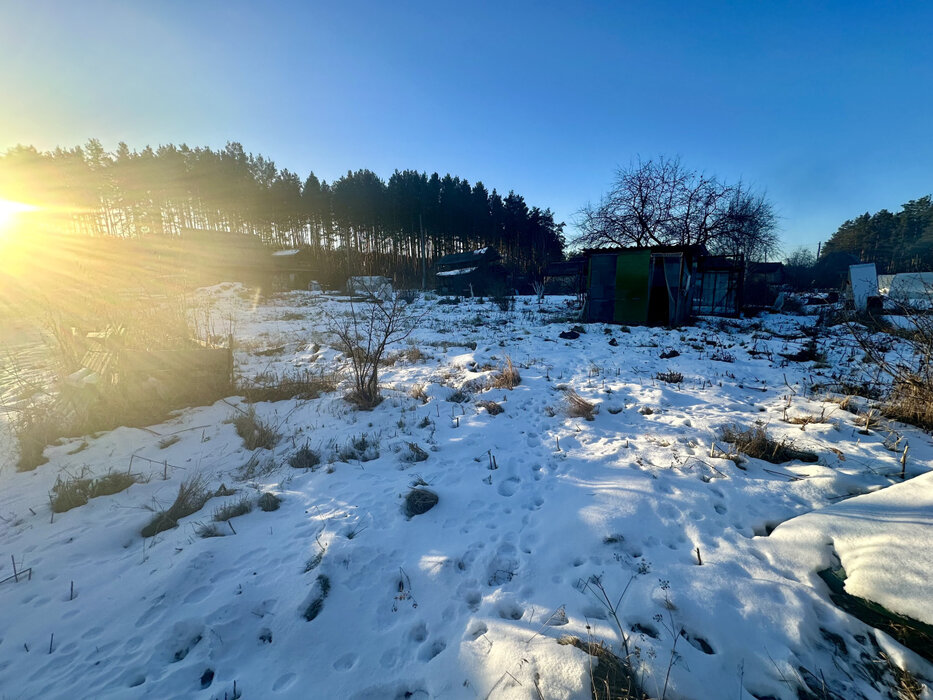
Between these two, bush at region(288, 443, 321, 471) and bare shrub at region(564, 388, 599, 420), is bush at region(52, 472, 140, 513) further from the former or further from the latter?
bare shrub at region(564, 388, 599, 420)

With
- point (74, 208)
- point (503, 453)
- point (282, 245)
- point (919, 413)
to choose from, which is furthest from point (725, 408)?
point (74, 208)

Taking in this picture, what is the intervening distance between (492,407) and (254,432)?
127 inches

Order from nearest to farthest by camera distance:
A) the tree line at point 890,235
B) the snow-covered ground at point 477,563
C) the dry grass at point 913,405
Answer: the snow-covered ground at point 477,563 → the dry grass at point 913,405 → the tree line at point 890,235

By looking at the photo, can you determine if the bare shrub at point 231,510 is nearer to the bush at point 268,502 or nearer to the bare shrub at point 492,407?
the bush at point 268,502

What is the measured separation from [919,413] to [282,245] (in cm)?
5236

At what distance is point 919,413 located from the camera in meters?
3.76

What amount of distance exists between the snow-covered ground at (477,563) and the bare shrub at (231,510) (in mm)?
66

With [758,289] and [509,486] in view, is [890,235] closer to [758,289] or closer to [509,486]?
[758,289]

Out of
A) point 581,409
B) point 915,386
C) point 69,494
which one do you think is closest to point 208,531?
point 69,494

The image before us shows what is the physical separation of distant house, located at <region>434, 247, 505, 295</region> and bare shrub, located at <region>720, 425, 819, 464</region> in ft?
95.2

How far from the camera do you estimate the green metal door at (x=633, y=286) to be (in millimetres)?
14148

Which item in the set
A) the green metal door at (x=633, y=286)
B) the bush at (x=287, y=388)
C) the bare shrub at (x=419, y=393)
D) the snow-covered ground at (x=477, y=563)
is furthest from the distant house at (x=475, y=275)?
the snow-covered ground at (x=477, y=563)

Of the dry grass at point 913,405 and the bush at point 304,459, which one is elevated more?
the dry grass at point 913,405

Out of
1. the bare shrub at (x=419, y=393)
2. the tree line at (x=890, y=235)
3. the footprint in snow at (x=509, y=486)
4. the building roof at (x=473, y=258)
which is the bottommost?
the footprint in snow at (x=509, y=486)
